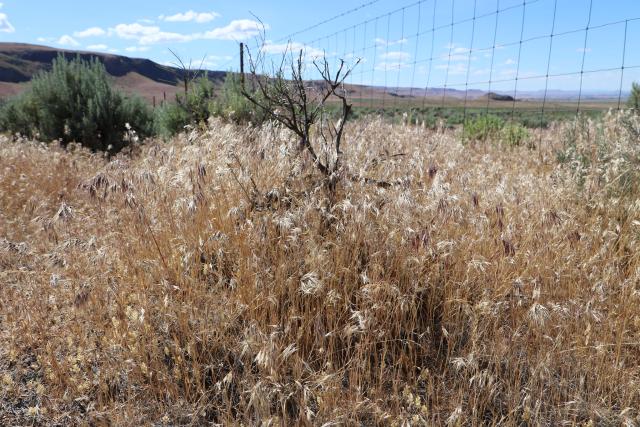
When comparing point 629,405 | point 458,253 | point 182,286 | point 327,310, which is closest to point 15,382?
point 182,286

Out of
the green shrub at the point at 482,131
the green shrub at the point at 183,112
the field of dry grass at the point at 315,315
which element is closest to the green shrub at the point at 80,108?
the green shrub at the point at 183,112

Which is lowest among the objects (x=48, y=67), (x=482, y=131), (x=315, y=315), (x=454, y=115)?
(x=315, y=315)

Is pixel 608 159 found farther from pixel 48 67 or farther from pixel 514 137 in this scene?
pixel 48 67

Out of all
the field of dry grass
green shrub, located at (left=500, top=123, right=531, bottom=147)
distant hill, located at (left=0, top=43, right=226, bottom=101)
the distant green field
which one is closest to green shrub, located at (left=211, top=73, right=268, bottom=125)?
the distant green field

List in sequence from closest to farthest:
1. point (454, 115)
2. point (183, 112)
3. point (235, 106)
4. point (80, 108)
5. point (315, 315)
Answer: point (315, 315) < point (235, 106) < point (80, 108) < point (183, 112) < point (454, 115)

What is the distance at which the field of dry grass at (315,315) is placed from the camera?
235cm

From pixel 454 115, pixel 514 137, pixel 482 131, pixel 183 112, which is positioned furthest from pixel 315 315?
pixel 454 115

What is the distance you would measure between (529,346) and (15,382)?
2.56 metres

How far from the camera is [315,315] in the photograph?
2.68m

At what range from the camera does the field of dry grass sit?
235 cm

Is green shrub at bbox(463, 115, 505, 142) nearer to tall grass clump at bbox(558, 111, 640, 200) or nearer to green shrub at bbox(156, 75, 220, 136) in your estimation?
tall grass clump at bbox(558, 111, 640, 200)

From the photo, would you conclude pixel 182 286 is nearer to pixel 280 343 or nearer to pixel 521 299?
pixel 280 343

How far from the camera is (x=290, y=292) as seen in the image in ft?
8.76

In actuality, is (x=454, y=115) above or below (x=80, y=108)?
above
